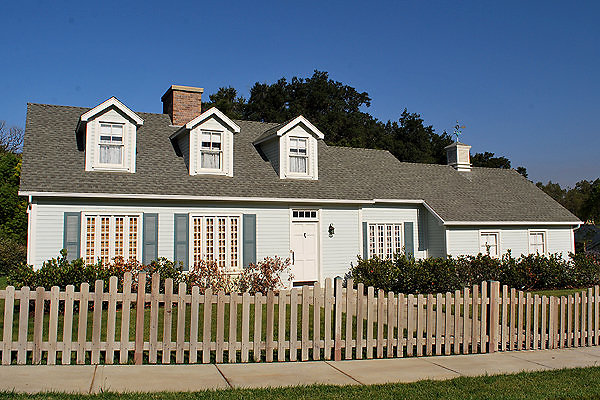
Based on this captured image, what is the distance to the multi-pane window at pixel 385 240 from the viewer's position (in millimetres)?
19891

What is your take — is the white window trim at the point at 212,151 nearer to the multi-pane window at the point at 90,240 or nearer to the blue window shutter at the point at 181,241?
the blue window shutter at the point at 181,241

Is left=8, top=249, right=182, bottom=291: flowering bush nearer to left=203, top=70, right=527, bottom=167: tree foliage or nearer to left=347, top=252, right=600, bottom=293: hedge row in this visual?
left=347, top=252, right=600, bottom=293: hedge row

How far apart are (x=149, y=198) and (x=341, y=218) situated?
21.9 ft

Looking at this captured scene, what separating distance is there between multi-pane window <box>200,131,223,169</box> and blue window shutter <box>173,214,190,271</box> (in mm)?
2365

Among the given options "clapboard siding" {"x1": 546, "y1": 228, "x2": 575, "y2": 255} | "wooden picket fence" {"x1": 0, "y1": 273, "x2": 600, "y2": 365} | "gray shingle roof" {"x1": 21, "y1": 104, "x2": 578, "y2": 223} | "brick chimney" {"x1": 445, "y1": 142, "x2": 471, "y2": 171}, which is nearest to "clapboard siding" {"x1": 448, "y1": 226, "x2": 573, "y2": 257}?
"clapboard siding" {"x1": 546, "y1": 228, "x2": 575, "y2": 255}

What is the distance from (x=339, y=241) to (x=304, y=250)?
1.32m

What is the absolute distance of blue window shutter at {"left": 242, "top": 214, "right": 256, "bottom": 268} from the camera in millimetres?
16547

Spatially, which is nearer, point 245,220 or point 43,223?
point 43,223

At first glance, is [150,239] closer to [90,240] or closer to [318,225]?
[90,240]

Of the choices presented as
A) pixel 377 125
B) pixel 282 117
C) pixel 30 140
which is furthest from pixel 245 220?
pixel 377 125

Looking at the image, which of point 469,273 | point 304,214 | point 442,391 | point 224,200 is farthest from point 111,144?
point 469,273

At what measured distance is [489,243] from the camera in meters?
22.0

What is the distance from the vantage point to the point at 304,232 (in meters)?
17.9

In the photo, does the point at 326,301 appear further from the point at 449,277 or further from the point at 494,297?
the point at 449,277
